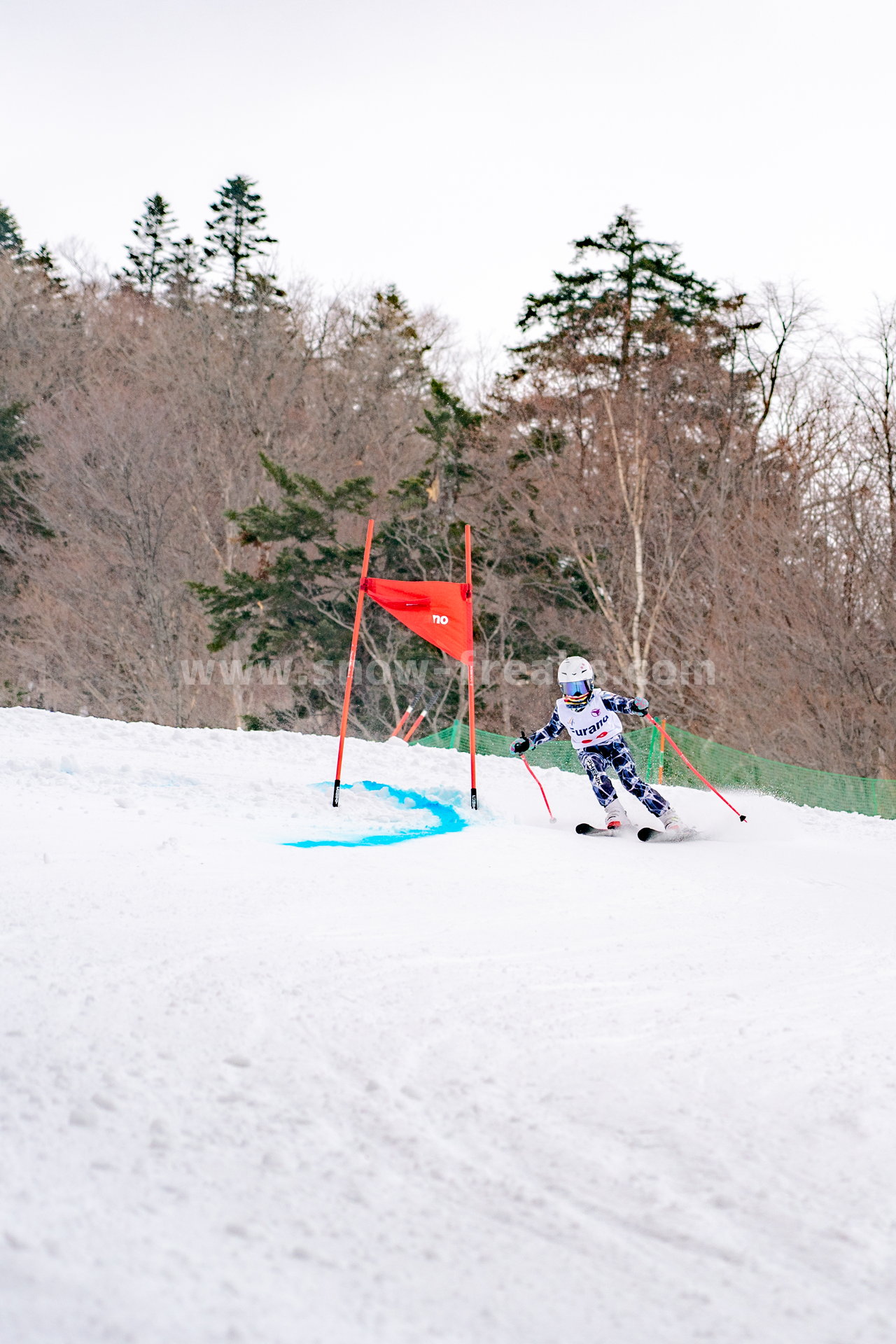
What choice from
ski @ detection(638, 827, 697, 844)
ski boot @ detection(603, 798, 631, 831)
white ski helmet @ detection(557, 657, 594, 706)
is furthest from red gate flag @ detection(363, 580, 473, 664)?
ski @ detection(638, 827, 697, 844)

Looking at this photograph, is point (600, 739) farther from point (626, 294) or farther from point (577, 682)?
point (626, 294)

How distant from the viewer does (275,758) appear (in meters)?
10.6

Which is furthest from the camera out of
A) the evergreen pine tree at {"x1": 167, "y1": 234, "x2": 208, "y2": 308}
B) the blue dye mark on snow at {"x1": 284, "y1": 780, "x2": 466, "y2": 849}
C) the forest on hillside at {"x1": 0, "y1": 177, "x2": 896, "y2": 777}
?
the evergreen pine tree at {"x1": 167, "y1": 234, "x2": 208, "y2": 308}

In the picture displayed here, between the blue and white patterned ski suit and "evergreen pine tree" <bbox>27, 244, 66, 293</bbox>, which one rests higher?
"evergreen pine tree" <bbox>27, 244, 66, 293</bbox>

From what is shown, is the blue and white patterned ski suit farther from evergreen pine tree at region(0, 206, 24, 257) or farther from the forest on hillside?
evergreen pine tree at region(0, 206, 24, 257)

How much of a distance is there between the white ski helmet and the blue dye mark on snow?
1389 mm

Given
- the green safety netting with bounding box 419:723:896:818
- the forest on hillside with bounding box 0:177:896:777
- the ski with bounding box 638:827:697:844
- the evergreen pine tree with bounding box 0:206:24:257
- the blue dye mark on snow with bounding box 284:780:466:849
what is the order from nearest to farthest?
the blue dye mark on snow with bounding box 284:780:466:849, the ski with bounding box 638:827:697:844, the green safety netting with bounding box 419:723:896:818, the forest on hillside with bounding box 0:177:896:777, the evergreen pine tree with bounding box 0:206:24:257

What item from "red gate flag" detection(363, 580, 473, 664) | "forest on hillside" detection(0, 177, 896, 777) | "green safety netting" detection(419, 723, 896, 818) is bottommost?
"green safety netting" detection(419, 723, 896, 818)

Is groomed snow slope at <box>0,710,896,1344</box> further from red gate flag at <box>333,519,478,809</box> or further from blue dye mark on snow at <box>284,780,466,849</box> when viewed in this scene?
red gate flag at <box>333,519,478,809</box>

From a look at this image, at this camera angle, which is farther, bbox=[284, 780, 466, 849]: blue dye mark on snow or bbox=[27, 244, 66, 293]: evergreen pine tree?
bbox=[27, 244, 66, 293]: evergreen pine tree

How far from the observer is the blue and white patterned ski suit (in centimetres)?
817

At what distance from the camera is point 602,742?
8.23 metres

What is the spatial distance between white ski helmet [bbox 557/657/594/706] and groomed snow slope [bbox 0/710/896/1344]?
8.99 ft

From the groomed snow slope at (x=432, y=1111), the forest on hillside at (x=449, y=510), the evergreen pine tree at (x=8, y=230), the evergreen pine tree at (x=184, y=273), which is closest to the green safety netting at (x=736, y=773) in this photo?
the forest on hillside at (x=449, y=510)
